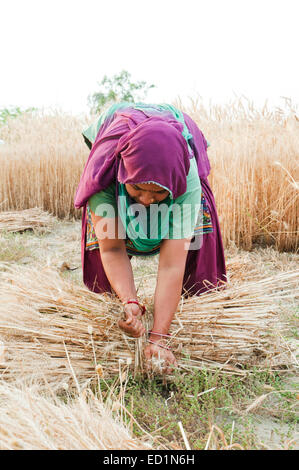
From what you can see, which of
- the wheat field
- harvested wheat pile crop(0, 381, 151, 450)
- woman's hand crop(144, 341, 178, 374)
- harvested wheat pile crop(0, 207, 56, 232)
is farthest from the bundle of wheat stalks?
harvested wheat pile crop(0, 207, 56, 232)

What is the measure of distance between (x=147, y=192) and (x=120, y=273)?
0.38 meters

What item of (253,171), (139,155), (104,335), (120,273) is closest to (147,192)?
(139,155)

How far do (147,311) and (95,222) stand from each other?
1.34 ft

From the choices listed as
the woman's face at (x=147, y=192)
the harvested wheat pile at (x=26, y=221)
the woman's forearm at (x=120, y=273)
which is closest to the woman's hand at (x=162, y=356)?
the woman's forearm at (x=120, y=273)

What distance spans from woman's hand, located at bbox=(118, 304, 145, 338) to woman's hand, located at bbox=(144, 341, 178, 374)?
65mm

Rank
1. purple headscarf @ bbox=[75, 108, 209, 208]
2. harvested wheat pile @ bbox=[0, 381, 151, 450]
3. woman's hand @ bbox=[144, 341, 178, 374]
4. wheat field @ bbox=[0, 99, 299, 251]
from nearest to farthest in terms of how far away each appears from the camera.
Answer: harvested wheat pile @ bbox=[0, 381, 151, 450], purple headscarf @ bbox=[75, 108, 209, 208], woman's hand @ bbox=[144, 341, 178, 374], wheat field @ bbox=[0, 99, 299, 251]

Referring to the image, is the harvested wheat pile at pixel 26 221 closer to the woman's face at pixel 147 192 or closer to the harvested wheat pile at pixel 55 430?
the woman's face at pixel 147 192

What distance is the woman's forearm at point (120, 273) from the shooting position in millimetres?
1824

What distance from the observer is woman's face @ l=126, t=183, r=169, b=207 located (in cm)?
161

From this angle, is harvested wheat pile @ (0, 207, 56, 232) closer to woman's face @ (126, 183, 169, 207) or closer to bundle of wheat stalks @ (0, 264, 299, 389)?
bundle of wheat stalks @ (0, 264, 299, 389)

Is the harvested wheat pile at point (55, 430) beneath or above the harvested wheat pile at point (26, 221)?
above

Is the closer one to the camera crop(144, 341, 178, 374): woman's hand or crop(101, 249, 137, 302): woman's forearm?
crop(144, 341, 178, 374): woman's hand

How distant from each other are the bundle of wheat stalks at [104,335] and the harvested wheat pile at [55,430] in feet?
1.34

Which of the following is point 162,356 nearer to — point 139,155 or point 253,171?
point 139,155
